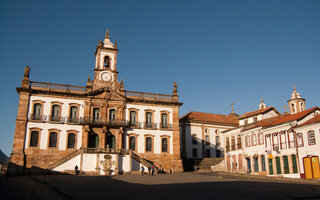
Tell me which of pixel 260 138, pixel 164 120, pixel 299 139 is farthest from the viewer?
pixel 164 120

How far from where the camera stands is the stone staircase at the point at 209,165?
147 feet

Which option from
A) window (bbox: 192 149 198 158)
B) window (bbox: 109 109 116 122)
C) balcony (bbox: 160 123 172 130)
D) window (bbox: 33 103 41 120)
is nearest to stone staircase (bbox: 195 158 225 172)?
window (bbox: 192 149 198 158)

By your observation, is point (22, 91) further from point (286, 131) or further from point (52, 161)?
point (286, 131)

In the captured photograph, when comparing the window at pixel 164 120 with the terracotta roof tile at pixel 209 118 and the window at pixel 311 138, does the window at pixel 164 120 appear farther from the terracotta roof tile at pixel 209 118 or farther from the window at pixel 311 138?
the window at pixel 311 138

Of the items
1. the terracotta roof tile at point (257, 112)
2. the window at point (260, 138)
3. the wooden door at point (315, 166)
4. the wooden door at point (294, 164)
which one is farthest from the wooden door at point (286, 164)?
the terracotta roof tile at point (257, 112)

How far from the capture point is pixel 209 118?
56.7 meters

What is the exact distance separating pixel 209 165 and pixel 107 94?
745 inches

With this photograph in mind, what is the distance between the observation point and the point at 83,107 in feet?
135

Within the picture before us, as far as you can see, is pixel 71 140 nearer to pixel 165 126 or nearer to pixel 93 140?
pixel 93 140

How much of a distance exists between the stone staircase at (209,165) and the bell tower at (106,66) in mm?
17454

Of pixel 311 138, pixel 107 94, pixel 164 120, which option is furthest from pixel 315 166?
pixel 107 94

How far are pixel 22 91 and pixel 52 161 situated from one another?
958cm

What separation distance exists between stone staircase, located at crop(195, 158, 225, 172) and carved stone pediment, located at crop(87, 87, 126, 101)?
16.0m

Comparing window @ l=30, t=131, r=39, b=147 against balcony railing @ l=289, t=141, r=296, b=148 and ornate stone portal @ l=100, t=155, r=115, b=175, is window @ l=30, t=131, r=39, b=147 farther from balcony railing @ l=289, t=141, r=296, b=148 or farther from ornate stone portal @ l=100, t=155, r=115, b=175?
balcony railing @ l=289, t=141, r=296, b=148
